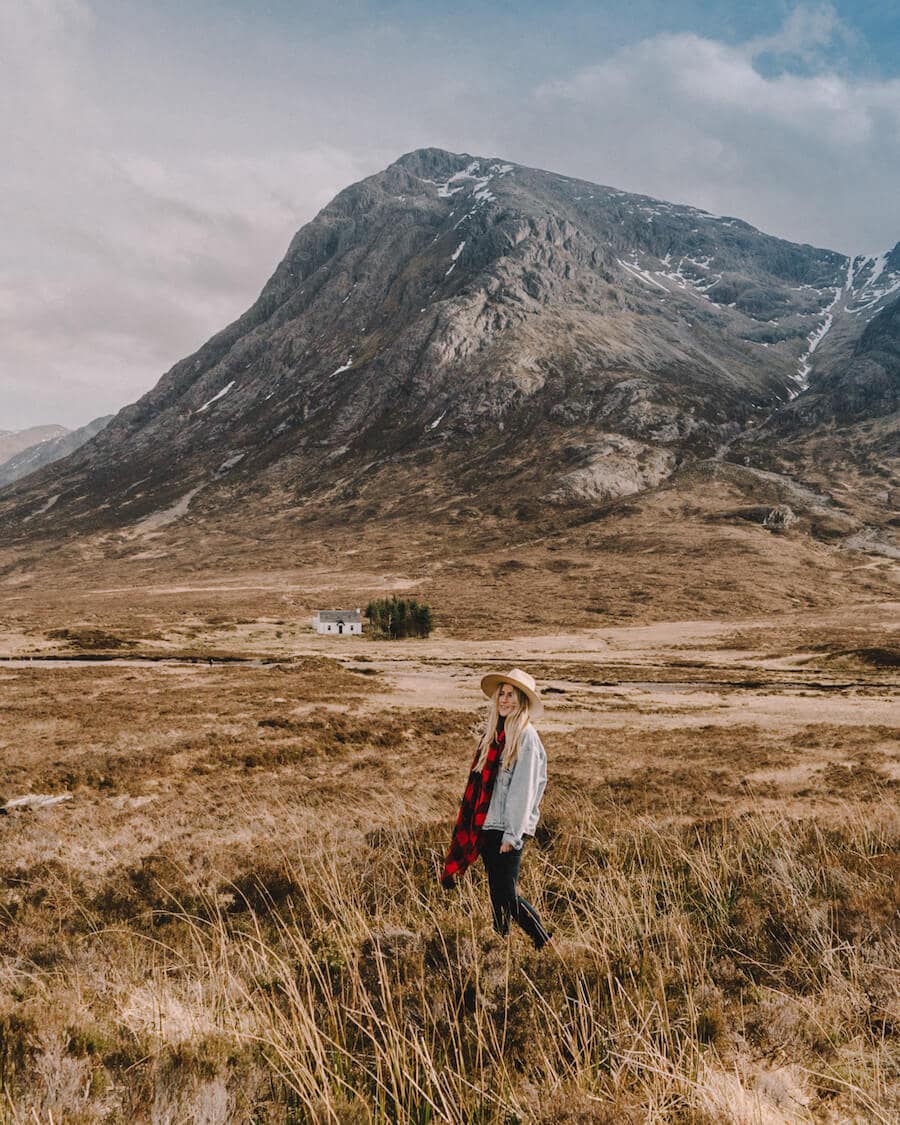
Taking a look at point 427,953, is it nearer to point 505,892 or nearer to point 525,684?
point 505,892

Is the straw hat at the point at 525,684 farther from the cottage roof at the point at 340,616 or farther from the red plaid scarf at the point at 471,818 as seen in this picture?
the cottage roof at the point at 340,616

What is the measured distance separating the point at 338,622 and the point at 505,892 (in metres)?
65.7

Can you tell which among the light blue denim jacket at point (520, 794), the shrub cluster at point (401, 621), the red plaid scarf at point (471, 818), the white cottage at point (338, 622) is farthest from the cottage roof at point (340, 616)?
the light blue denim jacket at point (520, 794)

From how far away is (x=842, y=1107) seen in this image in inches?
150

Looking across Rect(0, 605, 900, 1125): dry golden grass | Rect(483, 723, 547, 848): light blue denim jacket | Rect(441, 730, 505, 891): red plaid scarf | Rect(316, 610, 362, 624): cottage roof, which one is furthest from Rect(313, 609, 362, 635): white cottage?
Rect(483, 723, 547, 848): light blue denim jacket

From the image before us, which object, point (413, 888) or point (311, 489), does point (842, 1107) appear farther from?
point (311, 489)

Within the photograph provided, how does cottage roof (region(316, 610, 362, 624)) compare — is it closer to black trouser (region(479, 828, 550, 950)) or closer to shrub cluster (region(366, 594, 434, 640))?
shrub cluster (region(366, 594, 434, 640))

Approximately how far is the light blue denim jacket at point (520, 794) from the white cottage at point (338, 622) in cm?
6495

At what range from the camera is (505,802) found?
6.27m

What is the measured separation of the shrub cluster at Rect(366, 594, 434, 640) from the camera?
69.4 meters

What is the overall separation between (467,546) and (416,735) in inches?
4701

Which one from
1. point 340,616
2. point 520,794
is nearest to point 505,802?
point 520,794

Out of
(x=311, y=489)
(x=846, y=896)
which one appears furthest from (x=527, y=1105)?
(x=311, y=489)

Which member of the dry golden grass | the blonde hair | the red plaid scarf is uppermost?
the blonde hair
